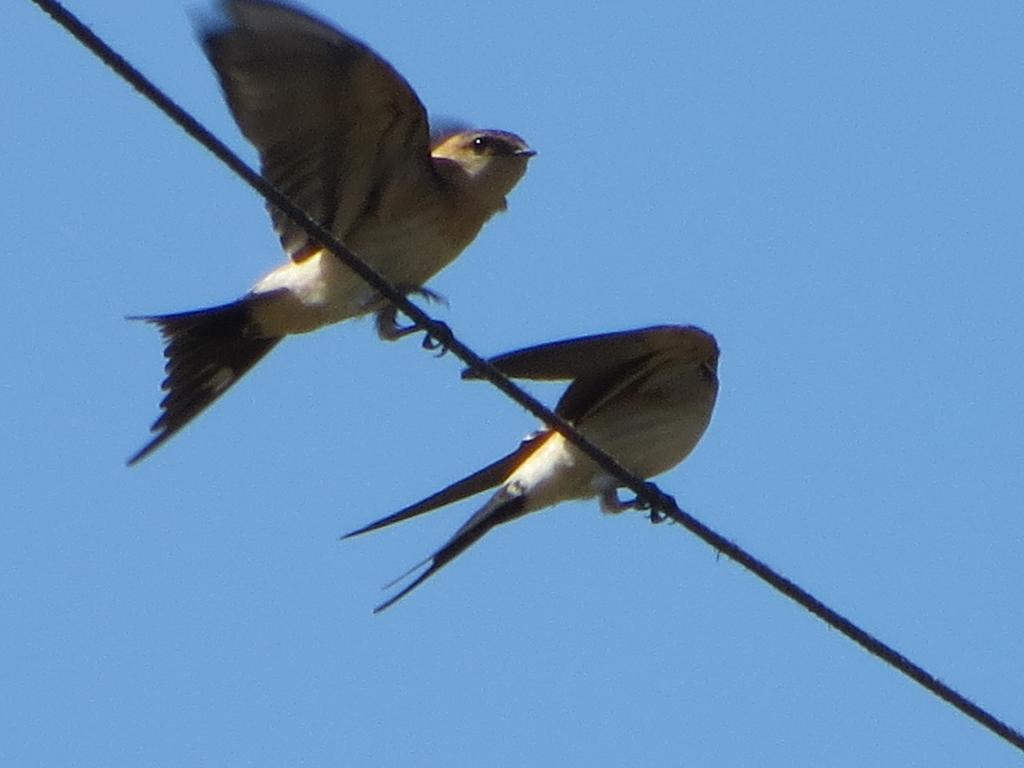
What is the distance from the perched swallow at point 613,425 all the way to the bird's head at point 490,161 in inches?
21.6

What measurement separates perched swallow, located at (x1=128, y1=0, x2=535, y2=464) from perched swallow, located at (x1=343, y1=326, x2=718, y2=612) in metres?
0.53

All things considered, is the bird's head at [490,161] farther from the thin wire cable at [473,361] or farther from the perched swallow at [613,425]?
the thin wire cable at [473,361]

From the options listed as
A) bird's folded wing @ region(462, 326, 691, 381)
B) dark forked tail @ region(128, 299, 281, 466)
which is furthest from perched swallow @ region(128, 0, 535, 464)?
bird's folded wing @ region(462, 326, 691, 381)

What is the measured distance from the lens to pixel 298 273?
5941 millimetres

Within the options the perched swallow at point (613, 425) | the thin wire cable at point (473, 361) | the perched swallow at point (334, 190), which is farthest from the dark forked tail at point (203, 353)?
the thin wire cable at point (473, 361)

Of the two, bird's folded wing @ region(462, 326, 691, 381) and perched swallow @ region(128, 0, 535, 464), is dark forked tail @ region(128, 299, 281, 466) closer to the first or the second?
perched swallow @ region(128, 0, 535, 464)

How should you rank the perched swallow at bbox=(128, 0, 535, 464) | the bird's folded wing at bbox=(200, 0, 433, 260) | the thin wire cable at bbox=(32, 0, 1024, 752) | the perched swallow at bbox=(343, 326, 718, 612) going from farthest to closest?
the perched swallow at bbox=(343, 326, 718, 612), the perched swallow at bbox=(128, 0, 535, 464), the bird's folded wing at bbox=(200, 0, 433, 260), the thin wire cable at bbox=(32, 0, 1024, 752)

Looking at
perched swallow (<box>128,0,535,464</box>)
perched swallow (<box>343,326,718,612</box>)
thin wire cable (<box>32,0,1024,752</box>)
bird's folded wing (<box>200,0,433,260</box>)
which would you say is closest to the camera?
thin wire cable (<box>32,0,1024,752</box>)

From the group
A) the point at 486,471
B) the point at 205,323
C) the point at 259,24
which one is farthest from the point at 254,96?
the point at 486,471

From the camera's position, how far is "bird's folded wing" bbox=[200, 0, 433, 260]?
5.24 m

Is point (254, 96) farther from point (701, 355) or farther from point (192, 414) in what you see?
point (701, 355)

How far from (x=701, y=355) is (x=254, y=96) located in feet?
4.84

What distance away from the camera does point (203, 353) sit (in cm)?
608

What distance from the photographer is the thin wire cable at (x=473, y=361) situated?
3285 mm
